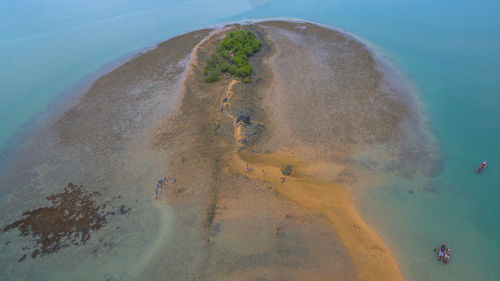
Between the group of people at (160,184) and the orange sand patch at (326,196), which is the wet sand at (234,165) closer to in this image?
the orange sand patch at (326,196)

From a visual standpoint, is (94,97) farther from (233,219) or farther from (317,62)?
(317,62)

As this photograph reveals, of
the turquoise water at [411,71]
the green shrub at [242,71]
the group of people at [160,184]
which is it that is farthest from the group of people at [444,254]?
the green shrub at [242,71]

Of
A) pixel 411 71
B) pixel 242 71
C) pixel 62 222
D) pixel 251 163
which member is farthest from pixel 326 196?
pixel 411 71

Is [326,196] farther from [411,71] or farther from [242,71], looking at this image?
[411,71]

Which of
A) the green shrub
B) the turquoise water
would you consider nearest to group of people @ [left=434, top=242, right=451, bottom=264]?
the turquoise water

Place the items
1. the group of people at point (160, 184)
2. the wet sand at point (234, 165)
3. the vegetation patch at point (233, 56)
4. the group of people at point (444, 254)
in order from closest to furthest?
the group of people at point (444, 254) < the wet sand at point (234, 165) < the group of people at point (160, 184) < the vegetation patch at point (233, 56)

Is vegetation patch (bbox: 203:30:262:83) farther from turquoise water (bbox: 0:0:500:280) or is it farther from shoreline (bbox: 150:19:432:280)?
turquoise water (bbox: 0:0:500:280)
